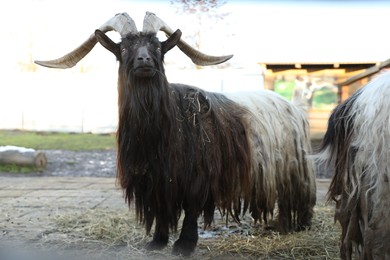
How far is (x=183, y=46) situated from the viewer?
15.6 feet

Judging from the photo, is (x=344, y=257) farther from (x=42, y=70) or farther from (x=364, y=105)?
(x=42, y=70)

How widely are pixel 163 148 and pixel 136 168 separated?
309mm

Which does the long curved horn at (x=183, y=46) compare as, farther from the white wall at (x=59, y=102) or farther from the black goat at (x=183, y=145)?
the white wall at (x=59, y=102)

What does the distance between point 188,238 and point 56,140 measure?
10763 mm

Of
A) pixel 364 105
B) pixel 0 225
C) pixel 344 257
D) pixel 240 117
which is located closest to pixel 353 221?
pixel 344 257

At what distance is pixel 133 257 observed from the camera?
4.25 metres

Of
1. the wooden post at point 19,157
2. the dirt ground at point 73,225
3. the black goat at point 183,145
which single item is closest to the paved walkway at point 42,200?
the dirt ground at point 73,225

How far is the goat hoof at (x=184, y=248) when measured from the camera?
418 centimetres

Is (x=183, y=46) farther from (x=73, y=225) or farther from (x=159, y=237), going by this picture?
(x=73, y=225)

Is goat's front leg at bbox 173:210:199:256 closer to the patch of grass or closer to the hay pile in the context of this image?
the hay pile

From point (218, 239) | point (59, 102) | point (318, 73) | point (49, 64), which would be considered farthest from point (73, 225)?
point (59, 102)

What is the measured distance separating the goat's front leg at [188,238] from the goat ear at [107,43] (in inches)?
65.8

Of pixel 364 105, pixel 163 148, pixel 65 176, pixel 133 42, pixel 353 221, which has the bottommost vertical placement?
pixel 65 176

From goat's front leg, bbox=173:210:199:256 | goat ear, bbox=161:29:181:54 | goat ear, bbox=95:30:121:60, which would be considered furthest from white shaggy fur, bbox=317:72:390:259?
goat ear, bbox=95:30:121:60
